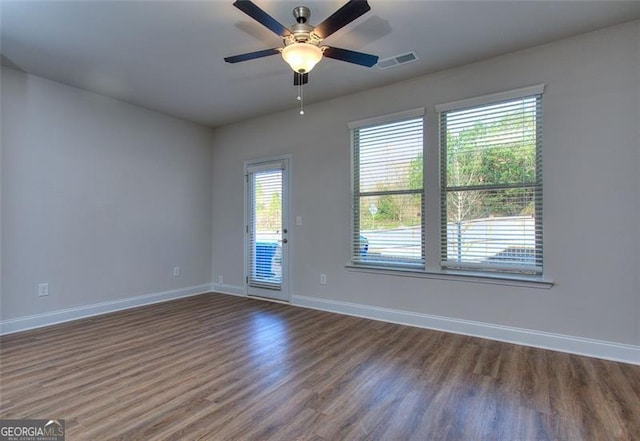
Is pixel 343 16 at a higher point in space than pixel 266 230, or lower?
higher


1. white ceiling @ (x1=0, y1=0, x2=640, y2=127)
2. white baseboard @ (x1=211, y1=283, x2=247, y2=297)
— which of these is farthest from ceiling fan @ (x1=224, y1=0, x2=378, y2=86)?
white baseboard @ (x1=211, y1=283, x2=247, y2=297)

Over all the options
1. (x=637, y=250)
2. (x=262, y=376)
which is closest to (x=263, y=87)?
(x=262, y=376)

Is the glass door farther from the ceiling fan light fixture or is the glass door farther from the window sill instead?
the ceiling fan light fixture

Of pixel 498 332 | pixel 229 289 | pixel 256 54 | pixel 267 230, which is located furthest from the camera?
pixel 229 289

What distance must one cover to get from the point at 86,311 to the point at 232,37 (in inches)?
144

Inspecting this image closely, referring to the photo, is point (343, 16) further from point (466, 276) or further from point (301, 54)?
point (466, 276)

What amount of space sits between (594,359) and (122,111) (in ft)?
19.4

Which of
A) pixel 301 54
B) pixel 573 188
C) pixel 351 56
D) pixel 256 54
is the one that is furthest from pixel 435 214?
pixel 256 54

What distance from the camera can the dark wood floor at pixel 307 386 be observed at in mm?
1929

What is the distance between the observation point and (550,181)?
312cm

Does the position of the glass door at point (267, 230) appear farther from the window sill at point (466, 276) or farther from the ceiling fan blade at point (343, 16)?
the ceiling fan blade at point (343, 16)

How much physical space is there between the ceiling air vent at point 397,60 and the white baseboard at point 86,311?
4.28 m

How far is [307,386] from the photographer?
7.89ft

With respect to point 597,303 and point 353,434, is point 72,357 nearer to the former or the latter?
point 353,434
